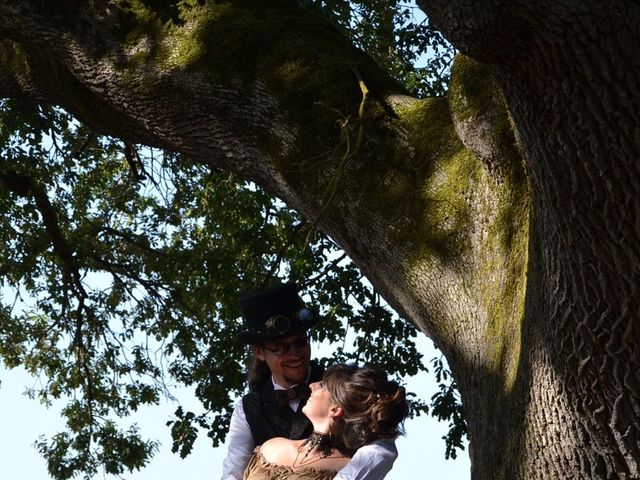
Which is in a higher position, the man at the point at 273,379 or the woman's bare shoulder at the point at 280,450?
the man at the point at 273,379

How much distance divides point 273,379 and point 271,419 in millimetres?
213

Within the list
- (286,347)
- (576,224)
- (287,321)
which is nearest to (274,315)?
(287,321)

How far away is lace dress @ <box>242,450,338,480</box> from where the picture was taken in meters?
4.64

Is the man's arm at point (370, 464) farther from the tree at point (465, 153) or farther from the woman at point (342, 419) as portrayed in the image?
the tree at point (465, 153)

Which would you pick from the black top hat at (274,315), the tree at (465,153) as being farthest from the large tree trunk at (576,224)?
the black top hat at (274,315)

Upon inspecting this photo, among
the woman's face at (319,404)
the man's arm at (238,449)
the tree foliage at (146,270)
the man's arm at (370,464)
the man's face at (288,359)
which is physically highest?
the tree foliage at (146,270)

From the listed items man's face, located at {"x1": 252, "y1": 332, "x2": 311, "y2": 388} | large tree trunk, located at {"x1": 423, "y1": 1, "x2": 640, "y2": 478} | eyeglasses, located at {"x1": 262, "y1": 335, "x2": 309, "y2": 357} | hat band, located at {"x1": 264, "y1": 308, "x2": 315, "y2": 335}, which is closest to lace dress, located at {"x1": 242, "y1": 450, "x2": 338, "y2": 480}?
man's face, located at {"x1": 252, "y1": 332, "x2": 311, "y2": 388}

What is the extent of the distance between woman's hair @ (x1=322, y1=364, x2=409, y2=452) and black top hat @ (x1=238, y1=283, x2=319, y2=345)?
827 millimetres

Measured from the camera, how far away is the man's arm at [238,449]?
16.8ft

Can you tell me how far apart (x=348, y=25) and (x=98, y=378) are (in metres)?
5.21

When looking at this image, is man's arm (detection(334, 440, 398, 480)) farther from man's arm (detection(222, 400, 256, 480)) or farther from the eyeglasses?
the eyeglasses

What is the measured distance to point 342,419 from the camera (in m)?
4.56

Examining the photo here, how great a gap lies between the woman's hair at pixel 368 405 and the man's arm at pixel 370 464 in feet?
0.19

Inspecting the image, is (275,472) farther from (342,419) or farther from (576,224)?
(576,224)
